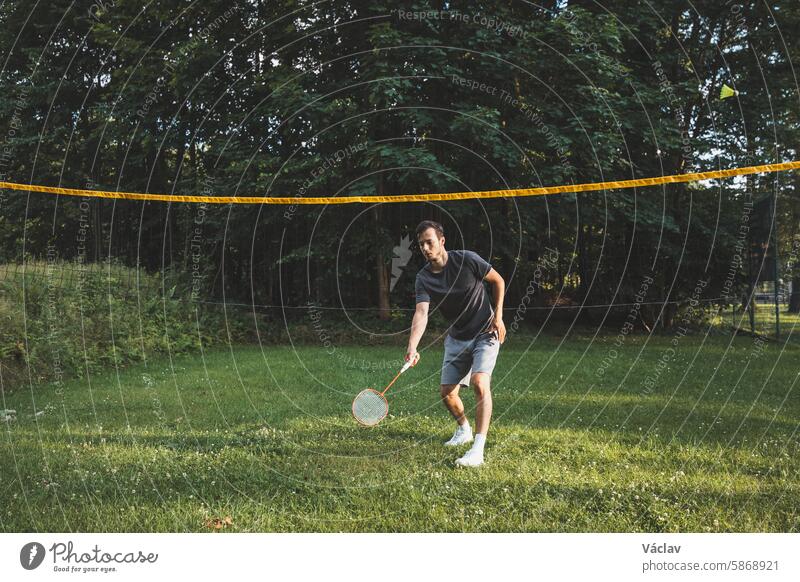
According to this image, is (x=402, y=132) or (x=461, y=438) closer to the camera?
(x=461, y=438)

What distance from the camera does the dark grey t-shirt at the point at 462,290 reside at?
6.93 metres

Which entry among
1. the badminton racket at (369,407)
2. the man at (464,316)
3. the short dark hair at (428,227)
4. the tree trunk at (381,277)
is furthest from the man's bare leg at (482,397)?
the tree trunk at (381,277)

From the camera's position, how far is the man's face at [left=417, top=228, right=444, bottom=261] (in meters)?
6.64

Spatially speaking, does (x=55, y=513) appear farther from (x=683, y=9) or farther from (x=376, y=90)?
(x=683, y=9)

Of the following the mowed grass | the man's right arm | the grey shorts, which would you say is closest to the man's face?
the man's right arm

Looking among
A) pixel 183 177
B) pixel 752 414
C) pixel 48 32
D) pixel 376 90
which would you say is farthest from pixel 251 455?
pixel 48 32

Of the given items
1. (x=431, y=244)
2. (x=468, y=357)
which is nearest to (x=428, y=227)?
(x=431, y=244)

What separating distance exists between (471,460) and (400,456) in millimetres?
810

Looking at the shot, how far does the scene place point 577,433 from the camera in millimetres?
7793

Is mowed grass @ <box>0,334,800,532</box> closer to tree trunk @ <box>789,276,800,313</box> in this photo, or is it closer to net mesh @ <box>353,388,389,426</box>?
net mesh @ <box>353,388,389,426</box>

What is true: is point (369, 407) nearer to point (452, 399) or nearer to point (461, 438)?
point (452, 399)

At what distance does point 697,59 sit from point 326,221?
11857 millimetres

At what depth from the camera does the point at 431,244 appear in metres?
6.68

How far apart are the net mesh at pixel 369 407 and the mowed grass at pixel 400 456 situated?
29 centimetres
